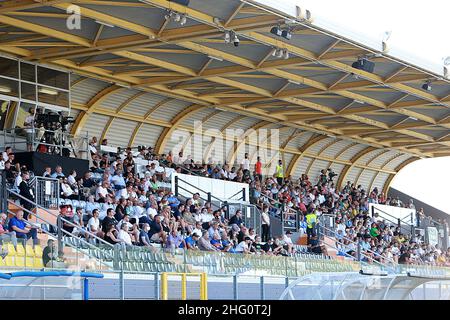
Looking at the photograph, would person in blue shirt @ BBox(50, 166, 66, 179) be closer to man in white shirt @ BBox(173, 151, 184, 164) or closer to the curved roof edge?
the curved roof edge

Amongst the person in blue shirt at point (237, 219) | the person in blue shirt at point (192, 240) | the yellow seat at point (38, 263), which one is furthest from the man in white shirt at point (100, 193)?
the yellow seat at point (38, 263)

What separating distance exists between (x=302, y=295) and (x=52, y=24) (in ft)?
46.0

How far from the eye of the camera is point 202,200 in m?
25.2

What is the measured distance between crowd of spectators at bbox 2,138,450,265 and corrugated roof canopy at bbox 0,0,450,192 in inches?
67.9

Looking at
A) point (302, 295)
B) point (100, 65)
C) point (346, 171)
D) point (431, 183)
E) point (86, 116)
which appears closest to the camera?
point (302, 295)

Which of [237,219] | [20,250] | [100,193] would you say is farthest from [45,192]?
[20,250]

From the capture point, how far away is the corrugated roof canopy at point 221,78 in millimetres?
19750

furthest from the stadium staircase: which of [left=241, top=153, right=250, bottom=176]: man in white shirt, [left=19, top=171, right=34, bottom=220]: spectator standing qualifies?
[left=241, top=153, right=250, bottom=176]: man in white shirt

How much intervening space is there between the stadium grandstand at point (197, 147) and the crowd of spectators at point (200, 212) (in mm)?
67

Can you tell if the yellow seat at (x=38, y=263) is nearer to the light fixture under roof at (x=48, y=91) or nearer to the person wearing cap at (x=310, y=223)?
the light fixture under roof at (x=48, y=91)

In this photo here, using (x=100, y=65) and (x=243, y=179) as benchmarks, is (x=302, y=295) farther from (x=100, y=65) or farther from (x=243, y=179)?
(x=243, y=179)

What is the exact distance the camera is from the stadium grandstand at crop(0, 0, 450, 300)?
39.2ft

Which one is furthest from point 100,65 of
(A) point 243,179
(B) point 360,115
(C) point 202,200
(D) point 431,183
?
(D) point 431,183

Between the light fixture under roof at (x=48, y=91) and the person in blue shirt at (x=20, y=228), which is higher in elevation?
the light fixture under roof at (x=48, y=91)
